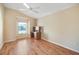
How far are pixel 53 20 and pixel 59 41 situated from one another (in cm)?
144

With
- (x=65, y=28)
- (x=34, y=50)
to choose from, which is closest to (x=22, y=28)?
(x=34, y=50)

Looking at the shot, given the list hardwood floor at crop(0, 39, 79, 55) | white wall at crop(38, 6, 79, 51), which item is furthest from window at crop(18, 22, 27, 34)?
hardwood floor at crop(0, 39, 79, 55)

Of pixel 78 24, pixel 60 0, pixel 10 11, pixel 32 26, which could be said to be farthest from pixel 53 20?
pixel 60 0

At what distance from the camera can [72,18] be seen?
177 inches

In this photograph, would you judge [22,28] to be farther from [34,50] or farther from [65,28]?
[65,28]

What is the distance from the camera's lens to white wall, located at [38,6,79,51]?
433cm

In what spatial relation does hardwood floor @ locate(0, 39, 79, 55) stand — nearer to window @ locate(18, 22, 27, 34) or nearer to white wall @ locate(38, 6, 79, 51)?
white wall @ locate(38, 6, 79, 51)

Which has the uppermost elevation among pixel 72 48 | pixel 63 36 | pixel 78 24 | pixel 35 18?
pixel 35 18

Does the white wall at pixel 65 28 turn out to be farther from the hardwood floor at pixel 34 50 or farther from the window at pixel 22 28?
the window at pixel 22 28

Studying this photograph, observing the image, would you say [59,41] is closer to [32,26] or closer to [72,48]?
[72,48]

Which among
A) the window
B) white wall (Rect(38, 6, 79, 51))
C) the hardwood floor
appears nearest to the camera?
the hardwood floor

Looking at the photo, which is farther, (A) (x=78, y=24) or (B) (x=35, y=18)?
(B) (x=35, y=18)

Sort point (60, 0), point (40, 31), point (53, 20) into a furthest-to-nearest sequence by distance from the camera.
A: point (40, 31), point (53, 20), point (60, 0)

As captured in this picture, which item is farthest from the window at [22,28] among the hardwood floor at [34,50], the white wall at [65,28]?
the hardwood floor at [34,50]
